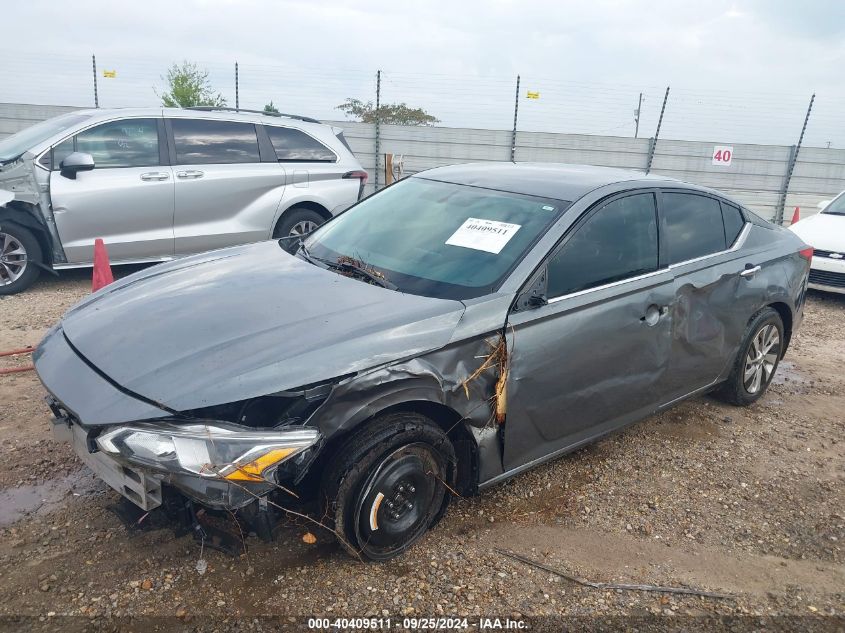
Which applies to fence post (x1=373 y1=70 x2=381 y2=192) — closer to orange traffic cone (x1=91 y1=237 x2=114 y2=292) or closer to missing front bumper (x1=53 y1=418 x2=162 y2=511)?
orange traffic cone (x1=91 y1=237 x2=114 y2=292)

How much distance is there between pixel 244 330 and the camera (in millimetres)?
2652

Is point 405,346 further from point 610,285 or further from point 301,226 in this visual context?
point 301,226

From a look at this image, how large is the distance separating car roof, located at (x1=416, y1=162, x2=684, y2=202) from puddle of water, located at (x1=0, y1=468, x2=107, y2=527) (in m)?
2.48

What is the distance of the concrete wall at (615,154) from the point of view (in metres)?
13.4

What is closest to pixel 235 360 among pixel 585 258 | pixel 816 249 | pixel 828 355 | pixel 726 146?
pixel 585 258

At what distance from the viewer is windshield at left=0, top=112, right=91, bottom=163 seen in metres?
6.38

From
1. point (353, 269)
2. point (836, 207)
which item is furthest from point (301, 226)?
point (836, 207)

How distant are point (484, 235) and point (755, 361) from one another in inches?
96.8

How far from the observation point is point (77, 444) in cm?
263

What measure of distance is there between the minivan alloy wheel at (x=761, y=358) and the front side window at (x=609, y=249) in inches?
54.8

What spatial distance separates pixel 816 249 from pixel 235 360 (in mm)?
7696

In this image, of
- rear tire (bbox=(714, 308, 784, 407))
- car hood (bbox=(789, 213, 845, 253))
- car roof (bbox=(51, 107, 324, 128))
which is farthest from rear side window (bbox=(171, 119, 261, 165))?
car hood (bbox=(789, 213, 845, 253))

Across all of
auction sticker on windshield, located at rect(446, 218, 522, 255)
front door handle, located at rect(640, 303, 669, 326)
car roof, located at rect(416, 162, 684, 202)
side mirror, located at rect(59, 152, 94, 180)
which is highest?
car roof, located at rect(416, 162, 684, 202)

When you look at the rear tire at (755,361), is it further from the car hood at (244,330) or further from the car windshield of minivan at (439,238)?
the car hood at (244,330)
